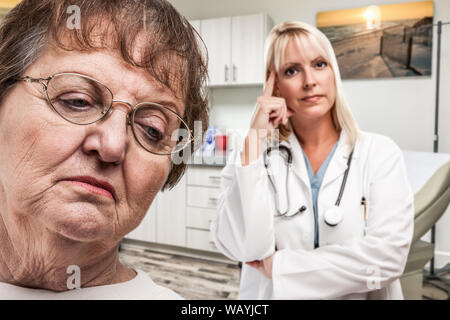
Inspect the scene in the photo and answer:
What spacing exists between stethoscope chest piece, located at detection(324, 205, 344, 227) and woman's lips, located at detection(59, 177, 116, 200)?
500mm

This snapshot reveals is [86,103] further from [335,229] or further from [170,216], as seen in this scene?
[335,229]

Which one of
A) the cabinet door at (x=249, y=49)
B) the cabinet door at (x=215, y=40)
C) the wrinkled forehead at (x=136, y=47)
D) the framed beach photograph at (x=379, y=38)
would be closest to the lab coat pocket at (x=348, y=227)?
the cabinet door at (x=215, y=40)

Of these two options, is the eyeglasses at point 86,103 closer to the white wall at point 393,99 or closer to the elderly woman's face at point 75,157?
the elderly woman's face at point 75,157

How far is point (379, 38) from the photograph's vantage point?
1731 millimetres

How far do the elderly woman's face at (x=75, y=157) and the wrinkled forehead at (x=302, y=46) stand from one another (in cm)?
47

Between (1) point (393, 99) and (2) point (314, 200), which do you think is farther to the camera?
(1) point (393, 99)

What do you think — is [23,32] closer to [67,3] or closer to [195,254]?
[67,3]

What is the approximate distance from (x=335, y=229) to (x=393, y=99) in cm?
142

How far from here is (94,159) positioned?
0.54ft

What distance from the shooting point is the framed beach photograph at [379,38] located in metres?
1.62

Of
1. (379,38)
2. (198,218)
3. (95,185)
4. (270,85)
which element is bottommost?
(198,218)

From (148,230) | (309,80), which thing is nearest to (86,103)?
(148,230)

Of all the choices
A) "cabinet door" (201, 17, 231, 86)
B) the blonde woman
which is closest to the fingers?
the blonde woman
